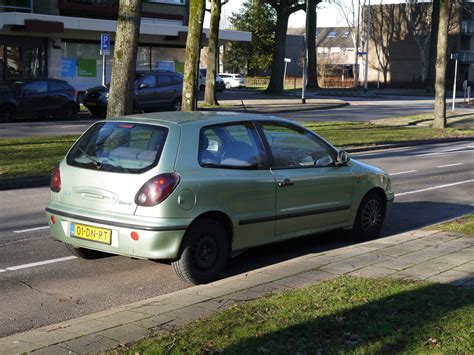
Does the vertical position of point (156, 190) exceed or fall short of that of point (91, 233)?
it exceeds it

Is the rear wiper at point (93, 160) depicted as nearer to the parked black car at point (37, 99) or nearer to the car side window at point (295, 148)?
the car side window at point (295, 148)

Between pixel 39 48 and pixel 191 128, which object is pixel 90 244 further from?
pixel 39 48

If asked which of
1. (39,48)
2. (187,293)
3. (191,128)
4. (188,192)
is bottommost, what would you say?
(187,293)

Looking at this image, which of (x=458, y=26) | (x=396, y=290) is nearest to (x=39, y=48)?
(x=396, y=290)

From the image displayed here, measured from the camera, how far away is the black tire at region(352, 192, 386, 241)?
8211mm

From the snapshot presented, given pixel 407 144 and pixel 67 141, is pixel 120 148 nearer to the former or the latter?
pixel 67 141

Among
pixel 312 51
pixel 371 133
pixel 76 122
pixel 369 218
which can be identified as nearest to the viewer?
pixel 369 218

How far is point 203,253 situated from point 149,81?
76.7 ft

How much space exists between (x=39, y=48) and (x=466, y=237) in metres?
33.3

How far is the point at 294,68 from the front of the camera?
92.1 m

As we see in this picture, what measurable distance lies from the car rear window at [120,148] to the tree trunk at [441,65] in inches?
820

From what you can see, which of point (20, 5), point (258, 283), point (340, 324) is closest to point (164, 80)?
point (20, 5)

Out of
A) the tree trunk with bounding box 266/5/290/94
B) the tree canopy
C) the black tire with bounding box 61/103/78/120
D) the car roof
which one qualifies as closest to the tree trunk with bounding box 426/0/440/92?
the tree canopy

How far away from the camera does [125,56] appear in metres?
15.3
